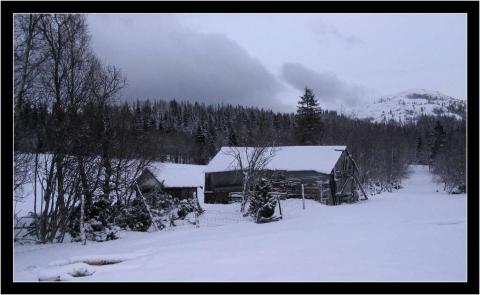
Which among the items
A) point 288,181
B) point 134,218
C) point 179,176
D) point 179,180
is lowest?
point 134,218

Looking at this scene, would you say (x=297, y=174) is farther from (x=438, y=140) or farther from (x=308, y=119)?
(x=438, y=140)

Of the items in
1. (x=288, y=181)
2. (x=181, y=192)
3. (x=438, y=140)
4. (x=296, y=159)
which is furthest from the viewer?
(x=438, y=140)

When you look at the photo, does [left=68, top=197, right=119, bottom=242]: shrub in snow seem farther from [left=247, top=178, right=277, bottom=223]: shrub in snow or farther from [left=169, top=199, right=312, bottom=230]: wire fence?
[left=247, top=178, right=277, bottom=223]: shrub in snow

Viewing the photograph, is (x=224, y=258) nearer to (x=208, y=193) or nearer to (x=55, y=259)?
(x=55, y=259)

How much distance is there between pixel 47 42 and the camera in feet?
47.6

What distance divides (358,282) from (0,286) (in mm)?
5282

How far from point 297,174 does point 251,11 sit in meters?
24.4

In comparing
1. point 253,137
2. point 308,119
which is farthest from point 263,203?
point 308,119

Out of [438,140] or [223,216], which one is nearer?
[223,216]

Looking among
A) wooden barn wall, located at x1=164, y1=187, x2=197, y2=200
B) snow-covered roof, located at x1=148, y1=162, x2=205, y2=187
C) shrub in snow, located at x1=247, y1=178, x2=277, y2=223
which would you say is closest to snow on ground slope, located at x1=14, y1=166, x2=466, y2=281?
shrub in snow, located at x1=247, y1=178, x2=277, y2=223

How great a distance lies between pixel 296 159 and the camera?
3175 cm

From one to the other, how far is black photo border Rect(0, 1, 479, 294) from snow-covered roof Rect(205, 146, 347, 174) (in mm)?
23647

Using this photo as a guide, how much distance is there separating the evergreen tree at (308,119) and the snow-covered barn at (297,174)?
2401cm

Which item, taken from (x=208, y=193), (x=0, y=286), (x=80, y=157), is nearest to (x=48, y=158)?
(x=80, y=157)
